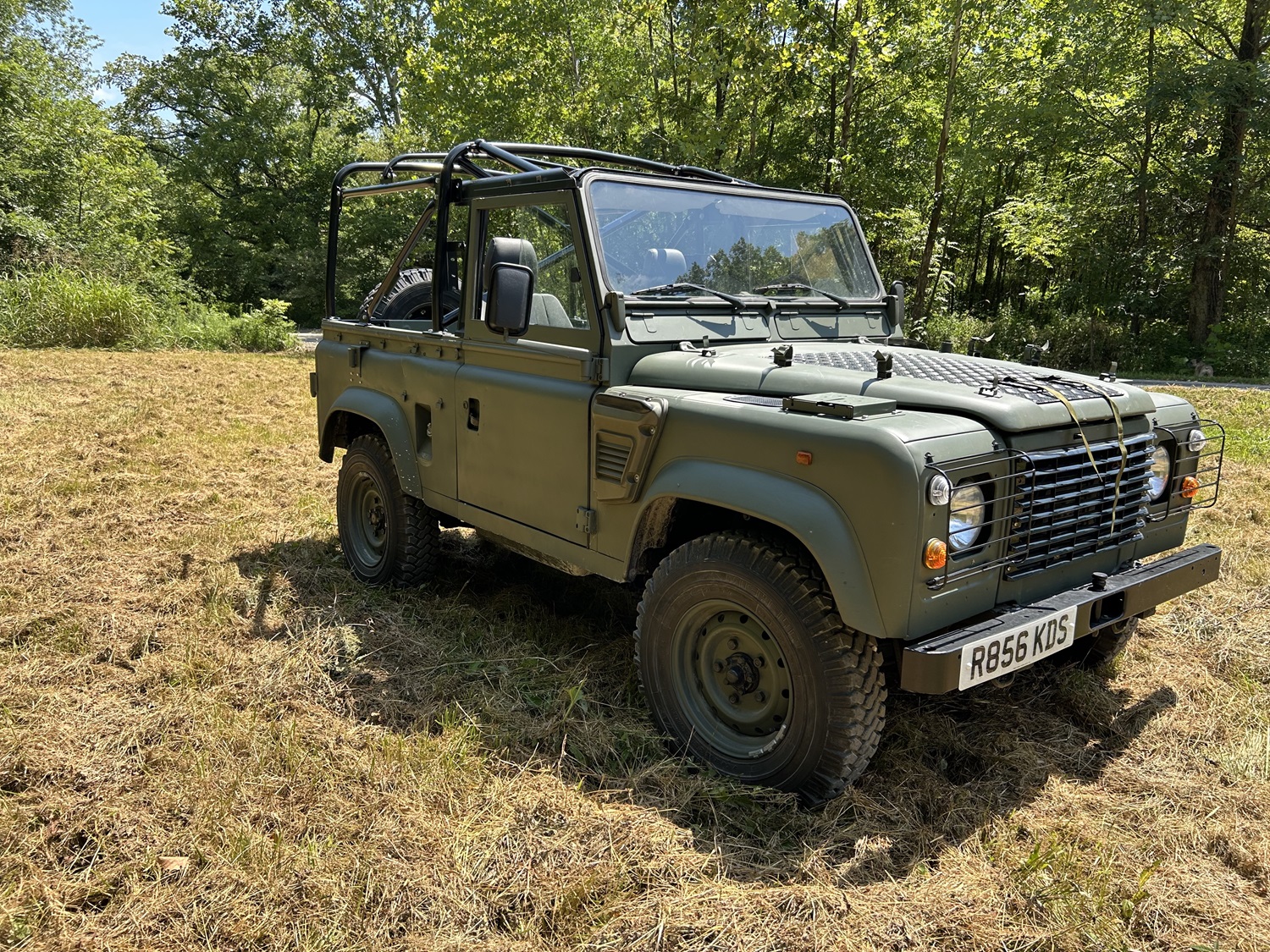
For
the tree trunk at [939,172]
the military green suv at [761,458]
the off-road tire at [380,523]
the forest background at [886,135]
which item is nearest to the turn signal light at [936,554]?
the military green suv at [761,458]

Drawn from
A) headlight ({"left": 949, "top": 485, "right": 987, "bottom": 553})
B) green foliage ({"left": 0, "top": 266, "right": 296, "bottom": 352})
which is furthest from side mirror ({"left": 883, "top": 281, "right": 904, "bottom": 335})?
green foliage ({"left": 0, "top": 266, "right": 296, "bottom": 352})

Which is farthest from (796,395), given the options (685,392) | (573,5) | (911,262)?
(573,5)

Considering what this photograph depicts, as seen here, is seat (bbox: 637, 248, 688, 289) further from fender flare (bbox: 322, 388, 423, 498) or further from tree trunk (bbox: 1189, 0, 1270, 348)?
tree trunk (bbox: 1189, 0, 1270, 348)

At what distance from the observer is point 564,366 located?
375 centimetres

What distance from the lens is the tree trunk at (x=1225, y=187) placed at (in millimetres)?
15086

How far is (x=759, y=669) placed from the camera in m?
3.17

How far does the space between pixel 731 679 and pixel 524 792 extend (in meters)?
0.80

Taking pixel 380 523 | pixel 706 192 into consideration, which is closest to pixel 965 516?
pixel 706 192

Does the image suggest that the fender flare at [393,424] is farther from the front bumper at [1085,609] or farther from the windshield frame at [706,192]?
the front bumper at [1085,609]

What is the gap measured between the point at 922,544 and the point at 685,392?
43.7 inches

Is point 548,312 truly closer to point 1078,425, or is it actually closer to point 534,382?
point 534,382

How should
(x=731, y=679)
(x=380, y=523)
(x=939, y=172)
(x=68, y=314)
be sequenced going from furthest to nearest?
(x=68, y=314)
(x=939, y=172)
(x=380, y=523)
(x=731, y=679)

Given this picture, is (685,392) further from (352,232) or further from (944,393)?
(352,232)

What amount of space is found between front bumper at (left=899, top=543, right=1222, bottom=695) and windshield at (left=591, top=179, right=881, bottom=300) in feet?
6.01
